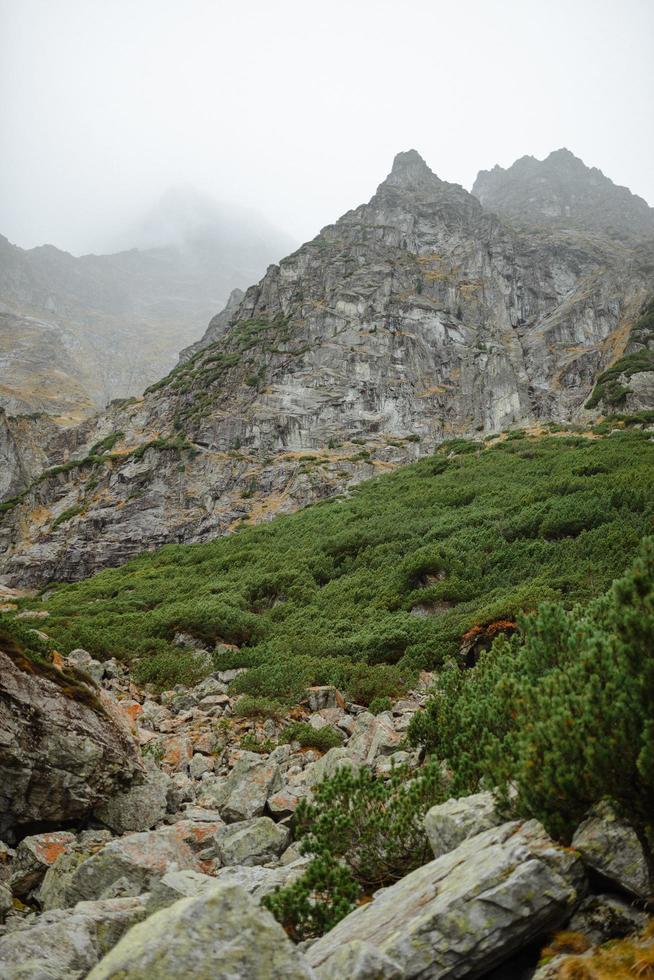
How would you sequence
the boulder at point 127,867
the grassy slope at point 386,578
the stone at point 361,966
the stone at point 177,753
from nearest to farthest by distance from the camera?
1. the stone at point 361,966
2. the boulder at point 127,867
3. the stone at point 177,753
4. the grassy slope at point 386,578

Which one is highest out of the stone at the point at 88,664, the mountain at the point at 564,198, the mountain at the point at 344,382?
the mountain at the point at 564,198

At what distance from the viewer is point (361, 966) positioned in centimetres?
260

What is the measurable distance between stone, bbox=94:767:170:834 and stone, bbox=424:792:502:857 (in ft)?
12.1

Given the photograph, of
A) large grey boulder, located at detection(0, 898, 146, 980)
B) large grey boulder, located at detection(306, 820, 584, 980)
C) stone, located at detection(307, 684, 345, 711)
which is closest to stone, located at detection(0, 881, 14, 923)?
large grey boulder, located at detection(0, 898, 146, 980)

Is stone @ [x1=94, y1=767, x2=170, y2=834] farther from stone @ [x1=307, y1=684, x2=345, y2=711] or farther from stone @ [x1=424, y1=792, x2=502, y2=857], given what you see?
stone @ [x1=307, y1=684, x2=345, y2=711]

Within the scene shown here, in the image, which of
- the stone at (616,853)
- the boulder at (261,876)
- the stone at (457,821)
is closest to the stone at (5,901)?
the boulder at (261,876)

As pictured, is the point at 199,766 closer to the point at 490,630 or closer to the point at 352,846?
the point at 352,846

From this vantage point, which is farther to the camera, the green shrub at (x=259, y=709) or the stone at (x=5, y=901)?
the green shrub at (x=259, y=709)

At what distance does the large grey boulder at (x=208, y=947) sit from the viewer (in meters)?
2.38

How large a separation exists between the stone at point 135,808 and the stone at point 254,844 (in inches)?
39.2

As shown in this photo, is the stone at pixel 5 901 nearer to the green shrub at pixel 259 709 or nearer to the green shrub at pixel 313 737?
the green shrub at pixel 313 737

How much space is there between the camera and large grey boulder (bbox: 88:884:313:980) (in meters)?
2.38

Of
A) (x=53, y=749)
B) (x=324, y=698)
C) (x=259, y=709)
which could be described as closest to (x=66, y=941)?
(x=53, y=749)

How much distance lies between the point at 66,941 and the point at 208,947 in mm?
1494
